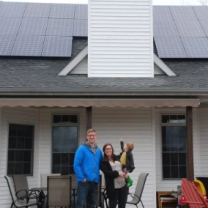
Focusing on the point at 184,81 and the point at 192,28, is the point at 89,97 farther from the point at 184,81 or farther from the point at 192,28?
the point at 192,28

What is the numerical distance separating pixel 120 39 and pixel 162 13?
4.45 metres

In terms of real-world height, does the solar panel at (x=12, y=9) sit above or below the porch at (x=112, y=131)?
above

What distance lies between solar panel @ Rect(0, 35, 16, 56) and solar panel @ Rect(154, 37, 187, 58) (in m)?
4.15

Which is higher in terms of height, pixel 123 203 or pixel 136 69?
pixel 136 69

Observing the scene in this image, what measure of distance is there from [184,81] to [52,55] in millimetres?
3767

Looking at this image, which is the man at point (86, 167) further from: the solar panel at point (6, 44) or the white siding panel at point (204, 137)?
the solar panel at point (6, 44)

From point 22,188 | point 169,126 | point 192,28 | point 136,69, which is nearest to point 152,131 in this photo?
point 169,126

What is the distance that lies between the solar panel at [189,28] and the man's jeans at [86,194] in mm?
7545

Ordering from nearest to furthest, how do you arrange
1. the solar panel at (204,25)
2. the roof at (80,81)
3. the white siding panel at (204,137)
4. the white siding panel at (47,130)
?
the roof at (80,81)
the white siding panel at (47,130)
the white siding panel at (204,137)
the solar panel at (204,25)

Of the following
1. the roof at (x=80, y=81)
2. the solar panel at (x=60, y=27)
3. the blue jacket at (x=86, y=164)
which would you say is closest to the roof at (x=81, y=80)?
the roof at (x=80, y=81)

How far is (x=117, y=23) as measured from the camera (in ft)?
37.9

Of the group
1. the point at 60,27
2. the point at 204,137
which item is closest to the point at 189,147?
the point at 204,137

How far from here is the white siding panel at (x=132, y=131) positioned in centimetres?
1089

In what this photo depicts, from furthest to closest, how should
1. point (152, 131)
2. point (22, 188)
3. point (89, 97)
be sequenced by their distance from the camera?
point (152, 131) → point (22, 188) → point (89, 97)
